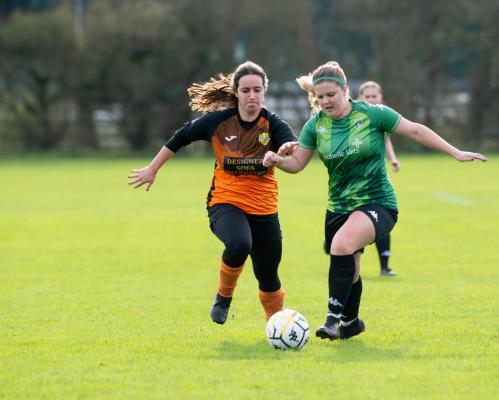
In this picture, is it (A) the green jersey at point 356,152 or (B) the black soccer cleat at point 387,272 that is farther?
(B) the black soccer cleat at point 387,272

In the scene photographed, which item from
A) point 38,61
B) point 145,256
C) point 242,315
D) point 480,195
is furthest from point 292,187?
point 38,61

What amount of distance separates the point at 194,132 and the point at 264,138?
1.75ft

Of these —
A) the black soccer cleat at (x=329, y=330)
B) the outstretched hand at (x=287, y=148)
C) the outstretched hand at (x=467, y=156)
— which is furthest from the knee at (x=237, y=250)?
the outstretched hand at (x=467, y=156)

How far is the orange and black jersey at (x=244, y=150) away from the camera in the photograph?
300 inches

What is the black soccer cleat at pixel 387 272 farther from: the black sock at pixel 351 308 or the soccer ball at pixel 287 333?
the soccer ball at pixel 287 333

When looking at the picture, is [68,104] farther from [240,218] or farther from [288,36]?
[240,218]

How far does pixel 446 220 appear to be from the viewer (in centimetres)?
1728

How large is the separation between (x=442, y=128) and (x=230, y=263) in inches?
1421

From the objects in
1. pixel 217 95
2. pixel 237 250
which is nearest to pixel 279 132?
pixel 217 95

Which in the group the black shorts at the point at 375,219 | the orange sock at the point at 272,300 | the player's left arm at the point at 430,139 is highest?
the player's left arm at the point at 430,139

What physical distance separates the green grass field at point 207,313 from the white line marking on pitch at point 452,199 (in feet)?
2.11

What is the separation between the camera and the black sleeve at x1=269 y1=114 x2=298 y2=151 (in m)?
7.62

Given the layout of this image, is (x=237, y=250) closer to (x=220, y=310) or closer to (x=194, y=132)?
(x=220, y=310)

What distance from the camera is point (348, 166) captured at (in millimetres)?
7199
